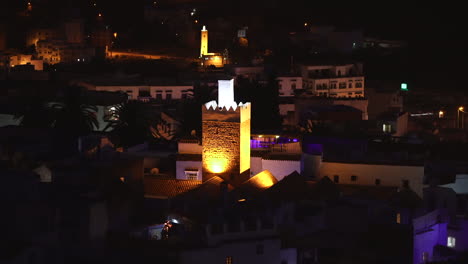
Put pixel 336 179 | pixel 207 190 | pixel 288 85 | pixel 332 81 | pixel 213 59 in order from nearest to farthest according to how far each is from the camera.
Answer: pixel 207 190, pixel 336 179, pixel 288 85, pixel 332 81, pixel 213 59

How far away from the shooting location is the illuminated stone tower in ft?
72.0

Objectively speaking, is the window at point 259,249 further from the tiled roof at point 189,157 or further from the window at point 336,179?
the tiled roof at point 189,157

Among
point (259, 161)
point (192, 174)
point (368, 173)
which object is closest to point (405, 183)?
point (368, 173)

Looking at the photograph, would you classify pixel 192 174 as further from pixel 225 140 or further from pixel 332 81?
pixel 332 81

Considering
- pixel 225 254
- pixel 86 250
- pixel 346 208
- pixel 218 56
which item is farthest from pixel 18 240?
pixel 218 56

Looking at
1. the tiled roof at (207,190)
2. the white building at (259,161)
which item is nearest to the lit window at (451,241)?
the white building at (259,161)

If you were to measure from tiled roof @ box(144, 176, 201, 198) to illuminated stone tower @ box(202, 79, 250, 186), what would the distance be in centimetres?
58

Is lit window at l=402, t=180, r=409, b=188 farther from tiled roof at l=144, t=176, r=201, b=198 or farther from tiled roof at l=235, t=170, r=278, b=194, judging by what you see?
tiled roof at l=144, t=176, r=201, b=198

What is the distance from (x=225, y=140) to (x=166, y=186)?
2103 millimetres

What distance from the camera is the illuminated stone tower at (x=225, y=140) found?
2194 centimetres

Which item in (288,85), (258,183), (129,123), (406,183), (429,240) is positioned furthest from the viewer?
(288,85)

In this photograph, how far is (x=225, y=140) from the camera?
22109mm

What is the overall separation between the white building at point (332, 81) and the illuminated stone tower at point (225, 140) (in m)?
20.1

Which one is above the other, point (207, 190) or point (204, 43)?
point (204, 43)
